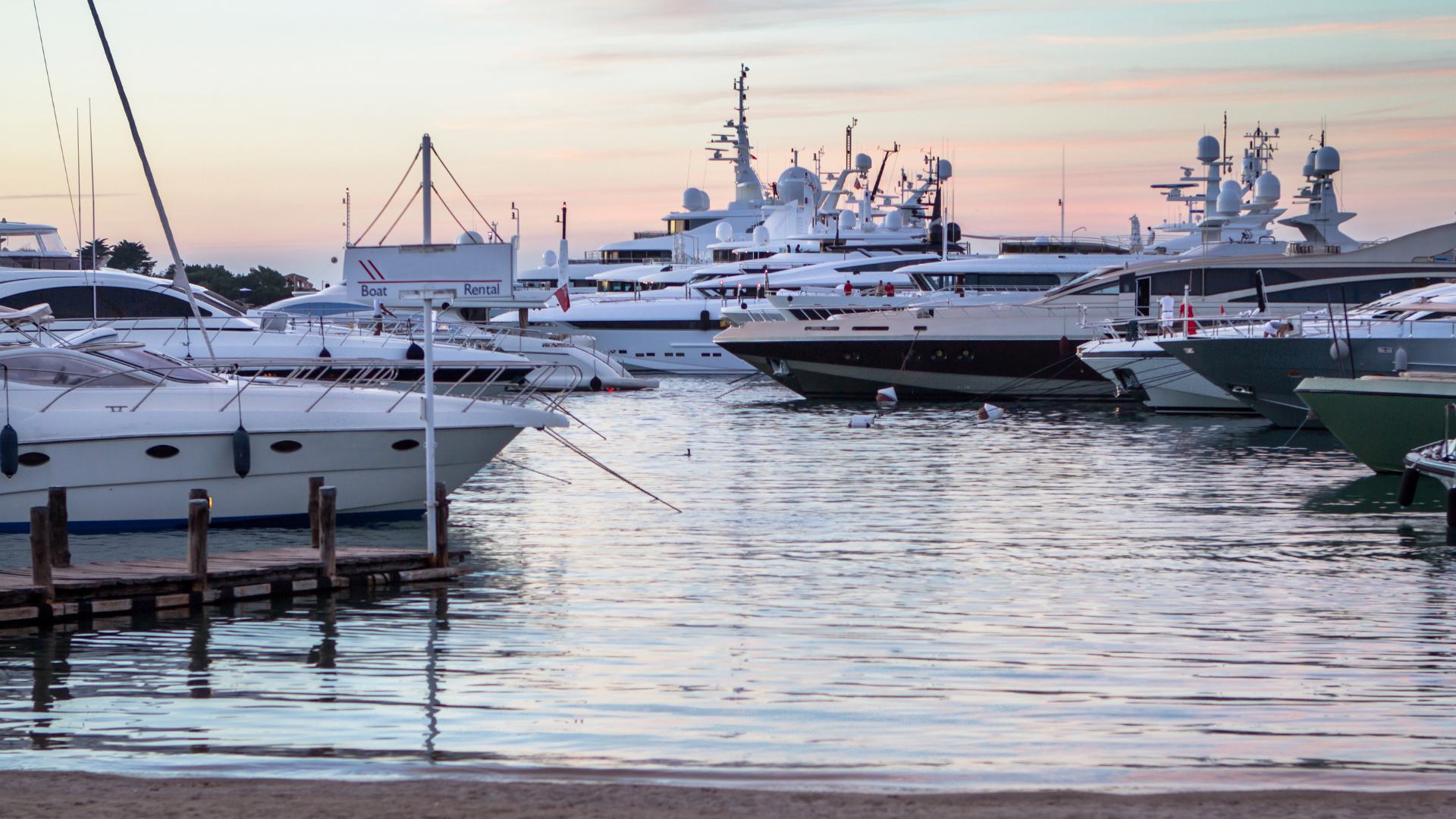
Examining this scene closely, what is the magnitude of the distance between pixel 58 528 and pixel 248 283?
102326mm

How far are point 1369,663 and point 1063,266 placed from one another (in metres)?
47.7

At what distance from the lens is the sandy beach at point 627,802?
689 cm

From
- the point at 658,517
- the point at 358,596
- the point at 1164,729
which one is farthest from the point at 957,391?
the point at 1164,729

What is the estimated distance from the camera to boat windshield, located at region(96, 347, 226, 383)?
1655 cm

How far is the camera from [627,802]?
7.11 meters

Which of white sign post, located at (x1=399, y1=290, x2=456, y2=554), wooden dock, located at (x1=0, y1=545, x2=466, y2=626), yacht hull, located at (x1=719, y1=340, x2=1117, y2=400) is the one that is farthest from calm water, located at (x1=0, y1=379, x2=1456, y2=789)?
yacht hull, located at (x1=719, y1=340, x2=1117, y2=400)

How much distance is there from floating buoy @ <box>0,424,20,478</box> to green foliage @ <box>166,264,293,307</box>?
7909 centimetres

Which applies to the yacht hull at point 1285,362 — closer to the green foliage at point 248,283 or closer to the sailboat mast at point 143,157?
the sailboat mast at point 143,157

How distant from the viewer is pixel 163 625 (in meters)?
12.0

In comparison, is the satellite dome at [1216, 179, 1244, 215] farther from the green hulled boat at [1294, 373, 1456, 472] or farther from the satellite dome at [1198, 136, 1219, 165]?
the green hulled boat at [1294, 373, 1456, 472]

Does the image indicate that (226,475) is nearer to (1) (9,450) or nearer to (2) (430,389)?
(1) (9,450)

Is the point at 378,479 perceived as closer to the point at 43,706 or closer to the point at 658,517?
the point at 658,517

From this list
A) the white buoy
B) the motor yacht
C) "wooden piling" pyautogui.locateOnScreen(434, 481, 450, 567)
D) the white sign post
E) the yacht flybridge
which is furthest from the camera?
the yacht flybridge

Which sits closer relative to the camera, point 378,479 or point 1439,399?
point 378,479
